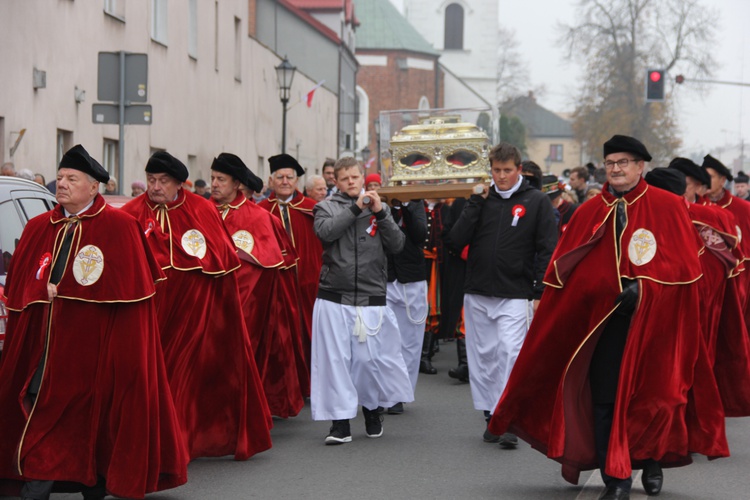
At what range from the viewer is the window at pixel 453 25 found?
95.8 metres

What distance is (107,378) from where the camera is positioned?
22.1ft

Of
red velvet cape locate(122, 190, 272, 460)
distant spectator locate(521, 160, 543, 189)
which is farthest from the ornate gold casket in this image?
red velvet cape locate(122, 190, 272, 460)

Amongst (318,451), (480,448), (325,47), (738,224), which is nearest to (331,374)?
(318,451)

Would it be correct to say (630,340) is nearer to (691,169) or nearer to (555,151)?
(691,169)

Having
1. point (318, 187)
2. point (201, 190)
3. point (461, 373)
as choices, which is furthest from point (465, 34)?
point (318, 187)

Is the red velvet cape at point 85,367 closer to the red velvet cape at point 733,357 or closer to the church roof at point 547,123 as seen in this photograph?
the red velvet cape at point 733,357

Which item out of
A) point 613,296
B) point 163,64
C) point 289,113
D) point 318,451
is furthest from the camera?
point 289,113

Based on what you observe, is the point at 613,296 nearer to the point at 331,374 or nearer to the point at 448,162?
the point at 331,374

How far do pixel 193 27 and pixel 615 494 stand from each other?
74.0 feet

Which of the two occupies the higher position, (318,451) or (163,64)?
(163,64)

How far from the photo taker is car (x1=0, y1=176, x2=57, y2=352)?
8359 mm

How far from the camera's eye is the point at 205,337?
328 inches

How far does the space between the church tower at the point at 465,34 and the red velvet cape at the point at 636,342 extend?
8587cm

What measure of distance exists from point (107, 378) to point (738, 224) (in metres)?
6.47
